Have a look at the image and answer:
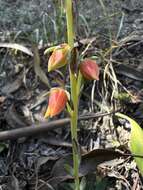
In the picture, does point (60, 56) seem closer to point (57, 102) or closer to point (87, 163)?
point (57, 102)

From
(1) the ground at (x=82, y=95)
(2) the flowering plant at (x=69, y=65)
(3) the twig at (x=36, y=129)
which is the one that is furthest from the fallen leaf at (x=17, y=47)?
(2) the flowering plant at (x=69, y=65)

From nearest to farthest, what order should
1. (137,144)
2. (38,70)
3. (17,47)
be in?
(137,144) < (38,70) < (17,47)

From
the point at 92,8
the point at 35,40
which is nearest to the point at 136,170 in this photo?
the point at 35,40

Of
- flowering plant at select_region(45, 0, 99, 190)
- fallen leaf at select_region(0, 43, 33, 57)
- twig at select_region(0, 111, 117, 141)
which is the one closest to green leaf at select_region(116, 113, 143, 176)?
twig at select_region(0, 111, 117, 141)

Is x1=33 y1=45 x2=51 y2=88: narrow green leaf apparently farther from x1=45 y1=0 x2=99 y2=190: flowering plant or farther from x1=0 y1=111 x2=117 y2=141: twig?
x1=45 y1=0 x2=99 y2=190: flowering plant

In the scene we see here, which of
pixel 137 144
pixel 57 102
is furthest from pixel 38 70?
pixel 57 102

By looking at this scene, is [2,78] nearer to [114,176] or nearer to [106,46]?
[106,46]

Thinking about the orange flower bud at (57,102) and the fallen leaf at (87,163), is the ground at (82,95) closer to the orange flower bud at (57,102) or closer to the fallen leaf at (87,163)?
the fallen leaf at (87,163)
